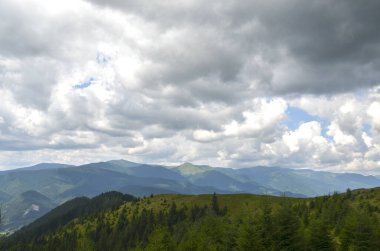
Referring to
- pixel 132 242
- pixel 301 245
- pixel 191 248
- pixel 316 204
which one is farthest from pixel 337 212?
pixel 132 242

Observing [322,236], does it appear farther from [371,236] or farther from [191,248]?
[191,248]

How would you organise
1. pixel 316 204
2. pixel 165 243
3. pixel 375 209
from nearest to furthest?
pixel 165 243 → pixel 375 209 → pixel 316 204

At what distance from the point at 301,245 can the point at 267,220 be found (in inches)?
333

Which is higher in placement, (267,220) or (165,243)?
(267,220)

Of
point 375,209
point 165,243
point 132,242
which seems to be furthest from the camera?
point 132,242

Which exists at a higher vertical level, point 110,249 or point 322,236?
point 322,236

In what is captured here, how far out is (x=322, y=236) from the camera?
80312mm

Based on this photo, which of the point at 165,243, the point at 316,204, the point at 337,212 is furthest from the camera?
the point at 316,204

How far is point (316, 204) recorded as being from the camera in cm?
14400

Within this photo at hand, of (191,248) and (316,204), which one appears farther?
(316,204)

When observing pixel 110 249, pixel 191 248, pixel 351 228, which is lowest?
pixel 110 249

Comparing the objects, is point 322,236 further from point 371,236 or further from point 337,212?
point 337,212

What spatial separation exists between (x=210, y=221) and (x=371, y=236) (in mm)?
52477

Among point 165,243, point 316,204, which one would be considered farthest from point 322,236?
point 316,204
